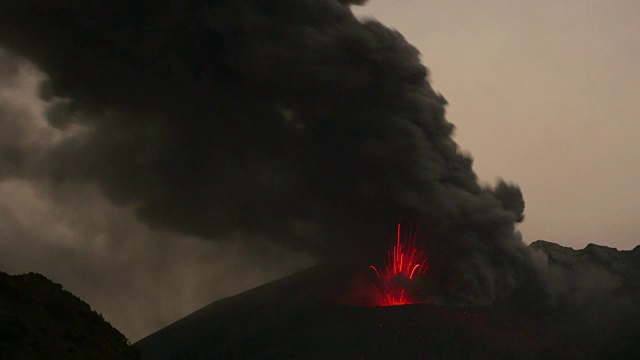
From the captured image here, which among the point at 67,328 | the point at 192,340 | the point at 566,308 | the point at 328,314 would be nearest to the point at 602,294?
the point at 566,308

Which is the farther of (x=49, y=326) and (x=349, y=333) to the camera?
(x=349, y=333)

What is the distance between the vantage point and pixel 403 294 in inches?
3649

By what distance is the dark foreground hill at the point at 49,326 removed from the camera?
63.9ft

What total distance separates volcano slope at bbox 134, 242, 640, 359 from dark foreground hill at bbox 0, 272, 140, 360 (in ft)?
211

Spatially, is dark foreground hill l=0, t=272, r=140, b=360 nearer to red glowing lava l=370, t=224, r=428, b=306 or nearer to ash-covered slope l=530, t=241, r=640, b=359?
red glowing lava l=370, t=224, r=428, b=306

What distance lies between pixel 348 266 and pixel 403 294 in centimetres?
1263

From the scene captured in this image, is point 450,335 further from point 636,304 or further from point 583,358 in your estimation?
point 636,304

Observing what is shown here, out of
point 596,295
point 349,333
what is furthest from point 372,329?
point 596,295

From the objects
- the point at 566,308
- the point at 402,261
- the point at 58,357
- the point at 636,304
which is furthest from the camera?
the point at 636,304

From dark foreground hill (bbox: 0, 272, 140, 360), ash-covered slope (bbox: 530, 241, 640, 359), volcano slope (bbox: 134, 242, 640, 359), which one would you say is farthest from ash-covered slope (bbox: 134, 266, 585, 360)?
dark foreground hill (bbox: 0, 272, 140, 360)

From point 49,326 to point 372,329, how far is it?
69099 mm

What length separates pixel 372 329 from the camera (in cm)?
8856

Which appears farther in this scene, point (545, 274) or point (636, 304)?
point (636, 304)

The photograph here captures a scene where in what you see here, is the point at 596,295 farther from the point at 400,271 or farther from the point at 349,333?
the point at 349,333
